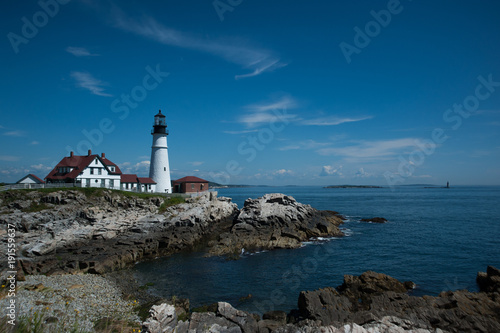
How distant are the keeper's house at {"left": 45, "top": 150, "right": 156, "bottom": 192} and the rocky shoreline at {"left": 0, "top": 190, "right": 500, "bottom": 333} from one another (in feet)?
21.6

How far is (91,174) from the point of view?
42156 mm

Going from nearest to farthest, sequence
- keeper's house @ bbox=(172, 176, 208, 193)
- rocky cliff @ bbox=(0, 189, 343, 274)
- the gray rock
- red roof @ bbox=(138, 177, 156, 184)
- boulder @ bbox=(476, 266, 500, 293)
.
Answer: the gray rock → boulder @ bbox=(476, 266, 500, 293) → rocky cliff @ bbox=(0, 189, 343, 274) → red roof @ bbox=(138, 177, 156, 184) → keeper's house @ bbox=(172, 176, 208, 193)

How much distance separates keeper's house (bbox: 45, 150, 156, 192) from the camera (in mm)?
41188

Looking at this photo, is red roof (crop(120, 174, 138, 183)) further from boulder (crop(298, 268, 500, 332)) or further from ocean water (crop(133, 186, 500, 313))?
boulder (crop(298, 268, 500, 332))

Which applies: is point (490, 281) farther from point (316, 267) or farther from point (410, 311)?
point (316, 267)

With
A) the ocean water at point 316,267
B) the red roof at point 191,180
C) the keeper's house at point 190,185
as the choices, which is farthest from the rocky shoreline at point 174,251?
the red roof at point 191,180

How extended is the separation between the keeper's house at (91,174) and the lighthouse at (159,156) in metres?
1.26

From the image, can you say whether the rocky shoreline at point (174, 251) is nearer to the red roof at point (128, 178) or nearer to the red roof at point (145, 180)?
the red roof at point (145, 180)

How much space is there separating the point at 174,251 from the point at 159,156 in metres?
23.8

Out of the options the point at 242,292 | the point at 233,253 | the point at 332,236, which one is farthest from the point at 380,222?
the point at 242,292

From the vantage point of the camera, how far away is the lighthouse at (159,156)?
155ft

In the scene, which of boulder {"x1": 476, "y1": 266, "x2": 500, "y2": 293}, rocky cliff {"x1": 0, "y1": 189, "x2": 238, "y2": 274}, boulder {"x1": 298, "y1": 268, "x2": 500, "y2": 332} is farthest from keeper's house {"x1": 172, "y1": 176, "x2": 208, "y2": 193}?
boulder {"x1": 476, "y1": 266, "x2": 500, "y2": 293}

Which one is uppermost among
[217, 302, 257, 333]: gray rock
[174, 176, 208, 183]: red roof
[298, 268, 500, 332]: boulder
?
[174, 176, 208, 183]: red roof

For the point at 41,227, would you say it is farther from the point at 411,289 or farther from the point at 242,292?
the point at 411,289
